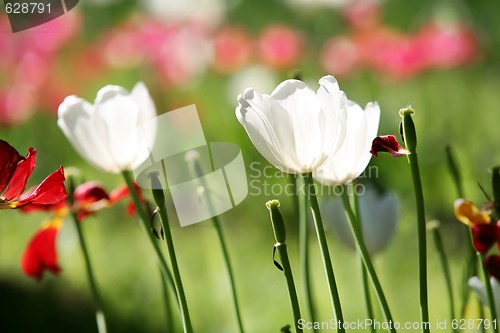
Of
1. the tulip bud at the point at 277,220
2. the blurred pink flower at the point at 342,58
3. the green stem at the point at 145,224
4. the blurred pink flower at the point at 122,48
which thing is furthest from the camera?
the blurred pink flower at the point at 122,48

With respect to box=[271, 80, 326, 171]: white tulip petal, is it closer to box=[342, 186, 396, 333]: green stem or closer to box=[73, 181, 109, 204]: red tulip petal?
box=[342, 186, 396, 333]: green stem

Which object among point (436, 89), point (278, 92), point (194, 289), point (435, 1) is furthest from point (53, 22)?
point (278, 92)

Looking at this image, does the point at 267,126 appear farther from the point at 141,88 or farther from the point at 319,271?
the point at 319,271

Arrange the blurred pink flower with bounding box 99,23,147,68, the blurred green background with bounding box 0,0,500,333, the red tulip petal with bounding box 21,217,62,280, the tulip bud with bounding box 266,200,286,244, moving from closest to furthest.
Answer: the tulip bud with bounding box 266,200,286,244
the red tulip petal with bounding box 21,217,62,280
the blurred green background with bounding box 0,0,500,333
the blurred pink flower with bounding box 99,23,147,68

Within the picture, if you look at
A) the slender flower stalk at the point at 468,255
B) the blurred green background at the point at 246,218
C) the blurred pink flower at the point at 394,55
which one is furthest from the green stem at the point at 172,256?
the blurred pink flower at the point at 394,55

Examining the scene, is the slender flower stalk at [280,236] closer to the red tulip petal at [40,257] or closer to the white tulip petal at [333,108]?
the white tulip petal at [333,108]

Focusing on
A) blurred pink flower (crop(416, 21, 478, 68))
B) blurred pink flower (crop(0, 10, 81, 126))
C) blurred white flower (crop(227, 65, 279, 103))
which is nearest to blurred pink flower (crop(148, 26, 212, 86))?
blurred white flower (crop(227, 65, 279, 103))

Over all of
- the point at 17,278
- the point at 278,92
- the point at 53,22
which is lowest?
the point at 17,278

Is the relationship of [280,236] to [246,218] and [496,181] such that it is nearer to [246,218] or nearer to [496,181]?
[496,181]
